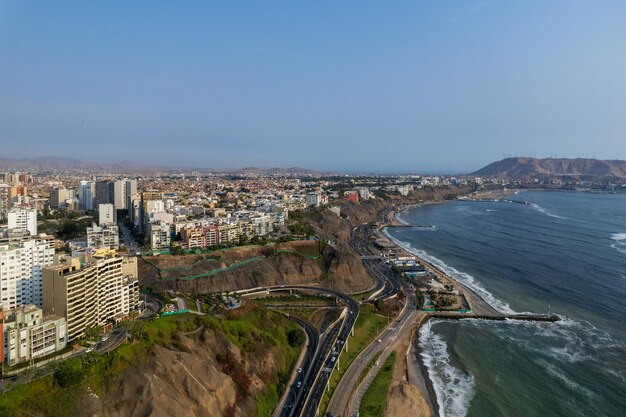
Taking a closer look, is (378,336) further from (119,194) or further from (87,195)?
(87,195)

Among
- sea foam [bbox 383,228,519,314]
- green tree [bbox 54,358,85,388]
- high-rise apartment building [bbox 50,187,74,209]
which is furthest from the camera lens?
high-rise apartment building [bbox 50,187,74,209]

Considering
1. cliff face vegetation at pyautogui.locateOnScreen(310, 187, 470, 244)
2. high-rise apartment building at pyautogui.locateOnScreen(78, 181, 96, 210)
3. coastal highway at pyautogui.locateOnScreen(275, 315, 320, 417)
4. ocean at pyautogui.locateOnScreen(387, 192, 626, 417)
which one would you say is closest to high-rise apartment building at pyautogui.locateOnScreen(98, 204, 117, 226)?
high-rise apartment building at pyautogui.locateOnScreen(78, 181, 96, 210)

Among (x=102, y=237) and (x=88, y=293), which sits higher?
(x=88, y=293)

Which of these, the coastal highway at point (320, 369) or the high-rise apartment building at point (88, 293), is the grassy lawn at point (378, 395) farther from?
the high-rise apartment building at point (88, 293)

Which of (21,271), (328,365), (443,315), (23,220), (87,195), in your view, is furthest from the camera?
(87,195)

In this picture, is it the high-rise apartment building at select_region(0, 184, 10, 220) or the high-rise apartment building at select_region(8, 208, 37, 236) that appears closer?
the high-rise apartment building at select_region(8, 208, 37, 236)

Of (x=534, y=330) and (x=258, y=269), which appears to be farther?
(x=258, y=269)

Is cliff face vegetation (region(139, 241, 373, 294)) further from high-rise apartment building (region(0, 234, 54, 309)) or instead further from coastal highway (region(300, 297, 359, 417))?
high-rise apartment building (region(0, 234, 54, 309))

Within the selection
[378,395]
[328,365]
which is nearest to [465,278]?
[328,365]
